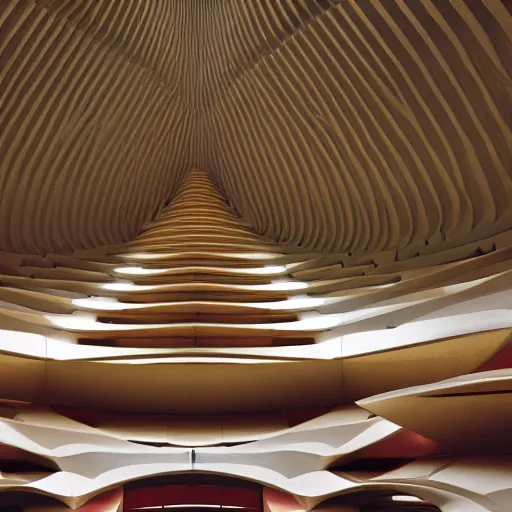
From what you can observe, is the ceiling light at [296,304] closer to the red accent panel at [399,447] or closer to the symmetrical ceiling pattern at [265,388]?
the symmetrical ceiling pattern at [265,388]

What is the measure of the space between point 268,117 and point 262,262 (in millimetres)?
2427

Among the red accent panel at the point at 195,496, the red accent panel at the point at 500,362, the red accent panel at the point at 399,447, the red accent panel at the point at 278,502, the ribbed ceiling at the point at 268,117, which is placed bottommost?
the red accent panel at the point at 278,502

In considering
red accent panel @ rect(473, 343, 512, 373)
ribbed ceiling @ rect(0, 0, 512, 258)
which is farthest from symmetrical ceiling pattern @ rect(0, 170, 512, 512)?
ribbed ceiling @ rect(0, 0, 512, 258)

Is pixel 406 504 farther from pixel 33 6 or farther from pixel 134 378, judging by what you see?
pixel 33 6

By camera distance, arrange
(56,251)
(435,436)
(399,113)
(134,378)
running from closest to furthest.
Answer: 1. (435,436)
2. (134,378)
3. (399,113)
4. (56,251)

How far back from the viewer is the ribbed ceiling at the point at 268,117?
6.10m

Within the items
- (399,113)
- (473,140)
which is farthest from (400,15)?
(473,140)

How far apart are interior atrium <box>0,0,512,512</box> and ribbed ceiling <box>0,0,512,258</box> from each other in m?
0.03

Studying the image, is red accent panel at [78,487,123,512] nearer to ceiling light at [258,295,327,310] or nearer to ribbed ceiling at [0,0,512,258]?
ceiling light at [258,295,327,310]

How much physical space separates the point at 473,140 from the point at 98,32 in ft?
16.4

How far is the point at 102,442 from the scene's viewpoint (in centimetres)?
459

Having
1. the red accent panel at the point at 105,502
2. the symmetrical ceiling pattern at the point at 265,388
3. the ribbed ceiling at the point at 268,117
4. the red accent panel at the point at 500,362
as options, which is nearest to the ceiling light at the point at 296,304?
the symmetrical ceiling pattern at the point at 265,388

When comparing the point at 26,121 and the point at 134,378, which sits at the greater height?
the point at 26,121

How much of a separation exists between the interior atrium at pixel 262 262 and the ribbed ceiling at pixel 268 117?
34 millimetres
